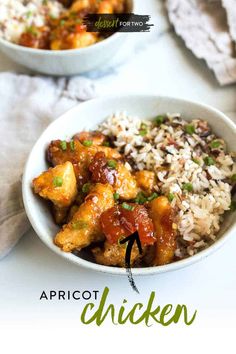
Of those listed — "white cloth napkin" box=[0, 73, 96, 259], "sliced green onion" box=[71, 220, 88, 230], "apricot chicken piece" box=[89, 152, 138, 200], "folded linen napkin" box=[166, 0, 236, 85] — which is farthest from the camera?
"folded linen napkin" box=[166, 0, 236, 85]

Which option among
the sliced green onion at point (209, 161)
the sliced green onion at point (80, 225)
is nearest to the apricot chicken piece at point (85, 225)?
the sliced green onion at point (80, 225)

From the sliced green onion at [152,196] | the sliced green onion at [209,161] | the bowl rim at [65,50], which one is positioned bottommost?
the sliced green onion at [152,196]

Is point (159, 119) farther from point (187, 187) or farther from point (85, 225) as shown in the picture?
point (85, 225)

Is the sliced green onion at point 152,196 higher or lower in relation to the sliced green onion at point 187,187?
lower

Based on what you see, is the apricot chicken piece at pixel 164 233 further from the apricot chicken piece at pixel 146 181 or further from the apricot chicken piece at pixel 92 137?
the apricot chicken piece at pixel 92 137

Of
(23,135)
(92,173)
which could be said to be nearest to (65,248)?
(92,173)

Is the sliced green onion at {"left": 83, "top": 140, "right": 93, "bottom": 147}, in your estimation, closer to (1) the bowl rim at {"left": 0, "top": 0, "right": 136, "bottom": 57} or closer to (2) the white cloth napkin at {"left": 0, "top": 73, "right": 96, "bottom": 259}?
(2) the white cloth napkin at {"left": 0, "top": 73, "right": 96, "bottom": 259}

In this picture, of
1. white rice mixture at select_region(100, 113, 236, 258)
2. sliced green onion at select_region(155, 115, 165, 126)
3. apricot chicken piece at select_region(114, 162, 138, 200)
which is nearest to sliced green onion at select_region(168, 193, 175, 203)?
white rice mixture at select_region(100, 113, 236, 258)
